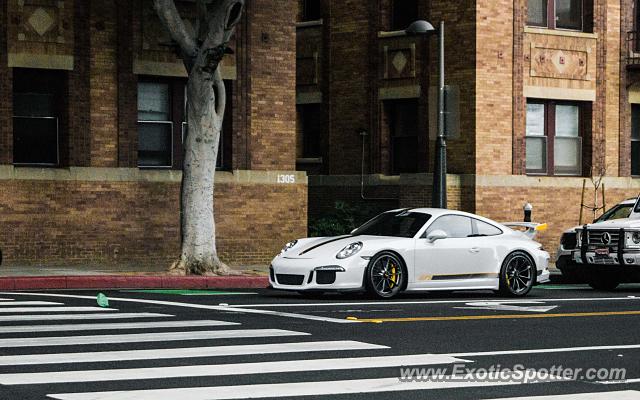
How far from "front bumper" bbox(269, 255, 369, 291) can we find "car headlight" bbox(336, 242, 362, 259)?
0.08 m

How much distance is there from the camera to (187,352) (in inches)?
441

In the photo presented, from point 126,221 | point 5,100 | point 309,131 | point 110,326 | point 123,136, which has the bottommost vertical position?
point 110,326

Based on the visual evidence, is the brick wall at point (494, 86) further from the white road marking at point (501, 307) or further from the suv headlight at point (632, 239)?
the white road marking at point (501, 307)

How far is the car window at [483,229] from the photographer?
18.9m

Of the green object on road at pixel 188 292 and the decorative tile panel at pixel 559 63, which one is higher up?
the decorative tile panel at pixel 559 63

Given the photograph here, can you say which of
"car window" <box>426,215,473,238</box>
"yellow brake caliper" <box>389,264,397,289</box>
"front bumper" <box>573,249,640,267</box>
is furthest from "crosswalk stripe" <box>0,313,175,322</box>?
"front bumper" <box>573,249,640,267</box>

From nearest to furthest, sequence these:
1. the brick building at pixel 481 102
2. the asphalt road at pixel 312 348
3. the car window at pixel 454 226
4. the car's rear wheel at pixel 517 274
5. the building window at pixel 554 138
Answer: the asphalt road at pixel 312 348, the car window at pixel 454 226, the car's rear wheel at pixel 517 274, the brick building at pixel 481 102, the building window at pixel 554 138

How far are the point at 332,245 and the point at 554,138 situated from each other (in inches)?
608

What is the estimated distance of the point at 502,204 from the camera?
30.5m

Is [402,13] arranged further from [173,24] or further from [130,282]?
[130,282]

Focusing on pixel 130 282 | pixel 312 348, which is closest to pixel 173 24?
pixel 130 282

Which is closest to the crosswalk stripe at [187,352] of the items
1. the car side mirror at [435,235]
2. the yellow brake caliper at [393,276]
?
the yellow brake caliper at [393,276]

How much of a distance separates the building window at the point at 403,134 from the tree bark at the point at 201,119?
392 inches

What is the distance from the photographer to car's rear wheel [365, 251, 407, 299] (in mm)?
17391
